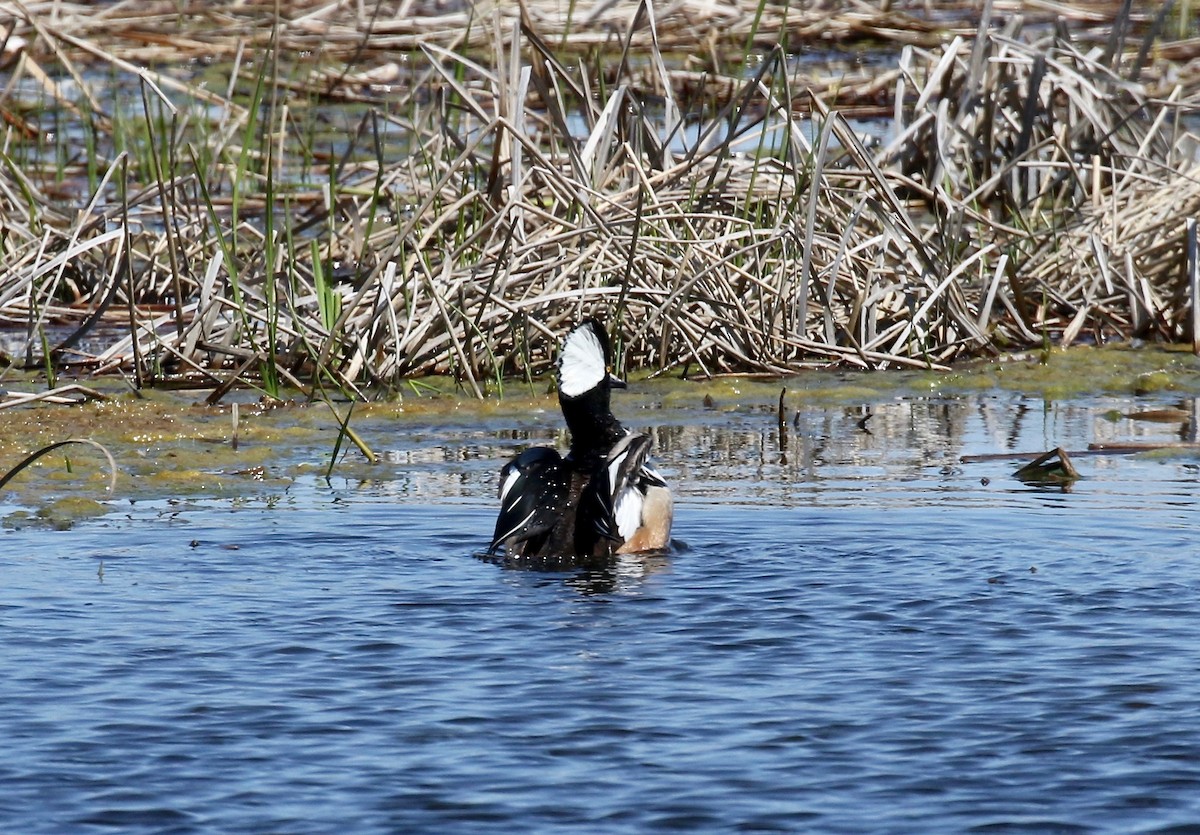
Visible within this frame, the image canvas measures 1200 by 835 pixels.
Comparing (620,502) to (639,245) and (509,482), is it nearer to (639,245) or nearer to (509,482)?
(509,482)

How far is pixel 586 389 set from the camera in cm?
604

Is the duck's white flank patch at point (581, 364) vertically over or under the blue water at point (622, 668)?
over

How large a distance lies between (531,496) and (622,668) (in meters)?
1.28

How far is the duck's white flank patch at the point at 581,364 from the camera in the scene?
19.8 feet

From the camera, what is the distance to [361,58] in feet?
55.4

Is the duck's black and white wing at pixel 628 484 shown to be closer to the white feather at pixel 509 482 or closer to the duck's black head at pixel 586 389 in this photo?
the duck's black head at pixel 586 389

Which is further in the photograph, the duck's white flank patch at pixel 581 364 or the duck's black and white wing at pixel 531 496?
the duck's white flank patch at pixel 581 364

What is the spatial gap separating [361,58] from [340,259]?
6775mm

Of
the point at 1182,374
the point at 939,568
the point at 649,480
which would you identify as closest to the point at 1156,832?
the point at 939,568

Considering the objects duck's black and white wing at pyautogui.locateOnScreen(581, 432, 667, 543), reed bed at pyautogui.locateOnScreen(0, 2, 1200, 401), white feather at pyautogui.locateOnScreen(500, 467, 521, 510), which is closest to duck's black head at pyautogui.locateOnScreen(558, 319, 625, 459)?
duck's black and white wing at pyautogui.locateOnScreen(581, 432, 667, 543)

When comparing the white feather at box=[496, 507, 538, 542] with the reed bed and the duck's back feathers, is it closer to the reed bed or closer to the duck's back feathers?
the duck's back feathers

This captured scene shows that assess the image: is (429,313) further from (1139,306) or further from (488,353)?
(1139,306)

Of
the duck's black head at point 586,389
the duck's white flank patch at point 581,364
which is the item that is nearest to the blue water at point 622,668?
the duck's black head at point 586,389

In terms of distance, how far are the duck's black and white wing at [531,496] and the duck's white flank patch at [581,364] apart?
227mm
